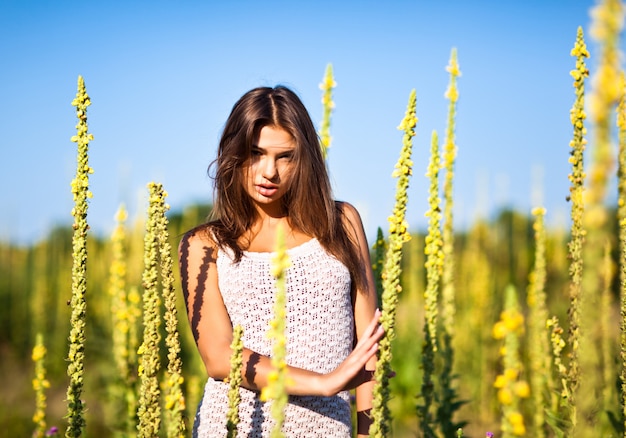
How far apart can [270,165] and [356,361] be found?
1077 mm

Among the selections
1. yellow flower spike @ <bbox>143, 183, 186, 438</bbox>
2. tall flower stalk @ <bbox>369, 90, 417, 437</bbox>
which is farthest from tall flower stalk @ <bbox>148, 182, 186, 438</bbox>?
tall flower stalk @ <bbox>369, 90, 417, 437</bbox>

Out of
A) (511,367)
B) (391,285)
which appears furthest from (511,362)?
(391,285)

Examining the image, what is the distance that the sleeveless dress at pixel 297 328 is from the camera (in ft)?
9.32

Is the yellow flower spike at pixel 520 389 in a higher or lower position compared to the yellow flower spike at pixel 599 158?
lower

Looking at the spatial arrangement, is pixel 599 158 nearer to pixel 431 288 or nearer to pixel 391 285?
pixel 391 285

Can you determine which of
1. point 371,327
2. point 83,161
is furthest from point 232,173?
point 371,327

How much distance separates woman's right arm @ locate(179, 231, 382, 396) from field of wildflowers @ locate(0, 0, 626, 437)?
4.4 inches

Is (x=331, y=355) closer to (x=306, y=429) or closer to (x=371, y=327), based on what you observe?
(x=306, y=429)

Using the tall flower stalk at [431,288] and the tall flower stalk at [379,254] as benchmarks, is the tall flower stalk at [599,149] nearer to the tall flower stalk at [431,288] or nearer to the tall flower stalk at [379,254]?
the tall flower stalk at [431,288]

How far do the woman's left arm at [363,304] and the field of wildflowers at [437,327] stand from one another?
0.14 meters

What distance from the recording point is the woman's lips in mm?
2969

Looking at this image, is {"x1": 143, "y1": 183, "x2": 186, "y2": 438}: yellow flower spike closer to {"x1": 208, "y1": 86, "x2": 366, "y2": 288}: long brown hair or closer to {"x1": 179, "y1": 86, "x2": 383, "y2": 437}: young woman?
{"x1": 179, "y1": 86, "x2": 383, "y2": 437}: young woman

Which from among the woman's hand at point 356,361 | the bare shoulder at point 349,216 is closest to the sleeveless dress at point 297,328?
the bare shoulder at point 349,216

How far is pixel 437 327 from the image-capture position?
4039 mm
